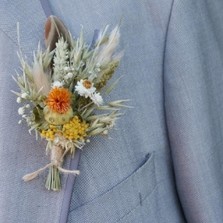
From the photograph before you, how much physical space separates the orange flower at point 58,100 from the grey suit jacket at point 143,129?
79 millimetres

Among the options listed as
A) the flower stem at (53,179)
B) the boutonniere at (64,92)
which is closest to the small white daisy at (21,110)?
the boutonniere at (64,92)

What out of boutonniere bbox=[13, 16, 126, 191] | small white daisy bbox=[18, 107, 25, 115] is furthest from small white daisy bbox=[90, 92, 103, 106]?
small white daisy bbox=[18, 107, 25, 115]

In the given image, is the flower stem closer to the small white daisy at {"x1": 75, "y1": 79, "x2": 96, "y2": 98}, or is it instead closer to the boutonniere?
the boutonniere

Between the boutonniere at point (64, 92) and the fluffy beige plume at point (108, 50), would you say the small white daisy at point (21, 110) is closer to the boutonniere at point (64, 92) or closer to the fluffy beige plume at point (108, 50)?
the boutonniere at point (64, 92)

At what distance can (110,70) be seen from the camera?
0.97 meters

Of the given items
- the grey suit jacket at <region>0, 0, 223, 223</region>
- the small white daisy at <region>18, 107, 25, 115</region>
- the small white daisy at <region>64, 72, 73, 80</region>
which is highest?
the small white daisy at <region>64, 72, 73, 80</region>

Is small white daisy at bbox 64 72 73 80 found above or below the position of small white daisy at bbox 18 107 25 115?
above

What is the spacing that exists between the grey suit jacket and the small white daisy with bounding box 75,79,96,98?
11 cm

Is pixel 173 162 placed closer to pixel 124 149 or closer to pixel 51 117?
pixel 124 149

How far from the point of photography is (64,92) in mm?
917

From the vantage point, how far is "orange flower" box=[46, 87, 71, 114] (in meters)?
0.91

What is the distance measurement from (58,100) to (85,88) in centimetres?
5

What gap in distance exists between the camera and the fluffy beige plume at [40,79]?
3.02ft

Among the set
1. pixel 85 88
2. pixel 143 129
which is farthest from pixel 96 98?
pixel 143 129
